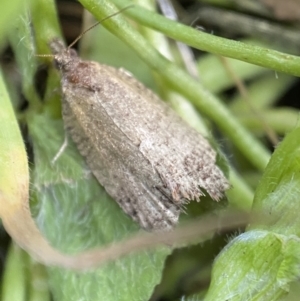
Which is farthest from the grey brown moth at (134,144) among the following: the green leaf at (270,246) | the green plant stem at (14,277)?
the green plant stem at (14,277)

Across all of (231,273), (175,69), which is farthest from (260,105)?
(231,273)

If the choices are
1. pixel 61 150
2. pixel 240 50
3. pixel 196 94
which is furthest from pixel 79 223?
pixel 240 50

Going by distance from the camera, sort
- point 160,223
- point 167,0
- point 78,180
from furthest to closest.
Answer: point 167,0
point 78,180
point 160,223

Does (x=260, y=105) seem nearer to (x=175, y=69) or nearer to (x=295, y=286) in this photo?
(x=175, y=69)

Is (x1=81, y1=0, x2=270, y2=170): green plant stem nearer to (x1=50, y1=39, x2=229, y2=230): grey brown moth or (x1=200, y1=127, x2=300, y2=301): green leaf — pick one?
(x1=50, y1=39, x2=229, y2=230): grey brown moth

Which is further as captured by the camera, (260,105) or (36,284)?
(260,105)

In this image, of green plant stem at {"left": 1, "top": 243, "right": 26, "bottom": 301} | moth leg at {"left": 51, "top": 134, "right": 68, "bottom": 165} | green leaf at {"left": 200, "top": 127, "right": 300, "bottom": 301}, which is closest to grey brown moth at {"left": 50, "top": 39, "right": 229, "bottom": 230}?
moth leg at {"left": 51, "top": 134, "right": 68, "bottom": 165}

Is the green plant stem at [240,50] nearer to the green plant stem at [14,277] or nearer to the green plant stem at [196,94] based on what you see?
the green plant stem at [196,94]
